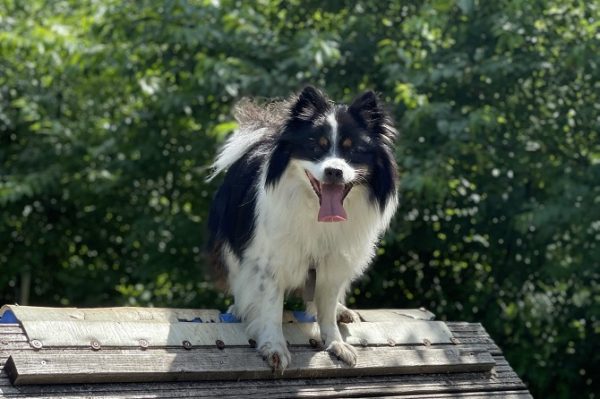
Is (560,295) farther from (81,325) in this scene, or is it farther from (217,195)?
(81,325)

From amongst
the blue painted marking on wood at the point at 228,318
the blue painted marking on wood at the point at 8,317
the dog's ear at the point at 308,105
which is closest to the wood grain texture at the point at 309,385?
the blue painted marking on wood at the point at 8,317

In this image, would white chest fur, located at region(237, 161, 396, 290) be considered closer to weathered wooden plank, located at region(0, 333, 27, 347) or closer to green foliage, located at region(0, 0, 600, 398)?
weathered wooden plank, located at region(0, 333, 27, 347)

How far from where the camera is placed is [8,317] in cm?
333

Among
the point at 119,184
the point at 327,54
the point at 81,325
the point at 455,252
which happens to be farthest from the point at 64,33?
the point at 81,325

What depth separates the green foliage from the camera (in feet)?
20.1

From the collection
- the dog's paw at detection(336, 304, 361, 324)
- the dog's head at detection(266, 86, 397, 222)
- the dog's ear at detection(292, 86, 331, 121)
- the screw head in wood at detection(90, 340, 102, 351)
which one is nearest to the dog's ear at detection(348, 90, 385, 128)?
the dog's head at detection(266, 86, 397, 222)

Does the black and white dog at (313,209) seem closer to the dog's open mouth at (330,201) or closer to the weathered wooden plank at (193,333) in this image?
the dog's open mouth at (330,201)

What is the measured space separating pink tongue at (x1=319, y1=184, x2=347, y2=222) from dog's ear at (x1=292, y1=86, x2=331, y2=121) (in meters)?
0.32

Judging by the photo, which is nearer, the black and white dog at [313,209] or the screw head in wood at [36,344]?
the screw head in wood at [36,344]

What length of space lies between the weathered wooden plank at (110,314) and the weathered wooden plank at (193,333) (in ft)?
0.80

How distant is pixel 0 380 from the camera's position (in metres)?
2.85

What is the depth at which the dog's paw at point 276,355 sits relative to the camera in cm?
355

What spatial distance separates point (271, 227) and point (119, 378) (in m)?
1.01

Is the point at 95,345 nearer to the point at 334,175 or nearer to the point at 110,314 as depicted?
the point at 110,314
